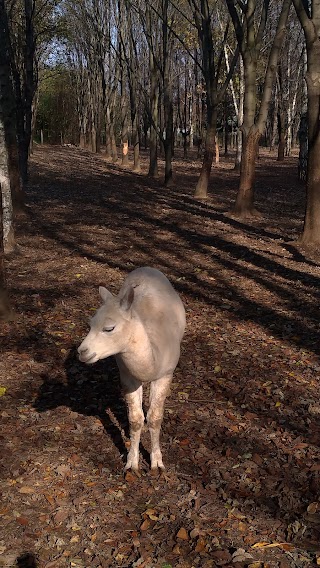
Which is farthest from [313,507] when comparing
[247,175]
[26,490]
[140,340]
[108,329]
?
[247,175]

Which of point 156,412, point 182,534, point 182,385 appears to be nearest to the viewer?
point 182,534

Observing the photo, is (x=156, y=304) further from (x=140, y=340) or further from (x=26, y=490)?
(x=26, y=490)

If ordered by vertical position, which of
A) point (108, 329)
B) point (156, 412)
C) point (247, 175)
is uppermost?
point (247, 175)

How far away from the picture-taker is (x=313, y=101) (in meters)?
11.8

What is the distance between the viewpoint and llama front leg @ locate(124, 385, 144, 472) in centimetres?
450

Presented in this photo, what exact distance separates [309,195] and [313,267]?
1936mm

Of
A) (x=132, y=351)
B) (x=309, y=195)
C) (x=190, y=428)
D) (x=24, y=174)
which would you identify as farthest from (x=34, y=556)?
(x=24, y=174)

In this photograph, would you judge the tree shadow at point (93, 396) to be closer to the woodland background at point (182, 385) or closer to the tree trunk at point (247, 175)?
the woodland background at point (182, 385)

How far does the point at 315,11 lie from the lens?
11.4m

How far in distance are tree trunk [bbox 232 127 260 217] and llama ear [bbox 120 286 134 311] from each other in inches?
493

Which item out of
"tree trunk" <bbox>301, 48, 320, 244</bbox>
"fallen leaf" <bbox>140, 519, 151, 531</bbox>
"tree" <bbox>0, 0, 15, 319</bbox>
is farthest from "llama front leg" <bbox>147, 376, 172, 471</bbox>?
"tree trunk" <bbox>301, 48, 320, 244</bbox>

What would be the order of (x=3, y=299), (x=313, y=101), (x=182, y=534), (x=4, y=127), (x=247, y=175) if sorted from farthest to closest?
1. (x=247, y=175)
2. (x=313, y=101)
3. (x=4, y=127)
4. (x=3, y=299)
5. (x=182, y=534)

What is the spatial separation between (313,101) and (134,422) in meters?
9.53

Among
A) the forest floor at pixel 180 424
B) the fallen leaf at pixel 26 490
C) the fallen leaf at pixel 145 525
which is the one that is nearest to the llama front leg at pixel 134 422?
the forest floor at pixel 180 424
